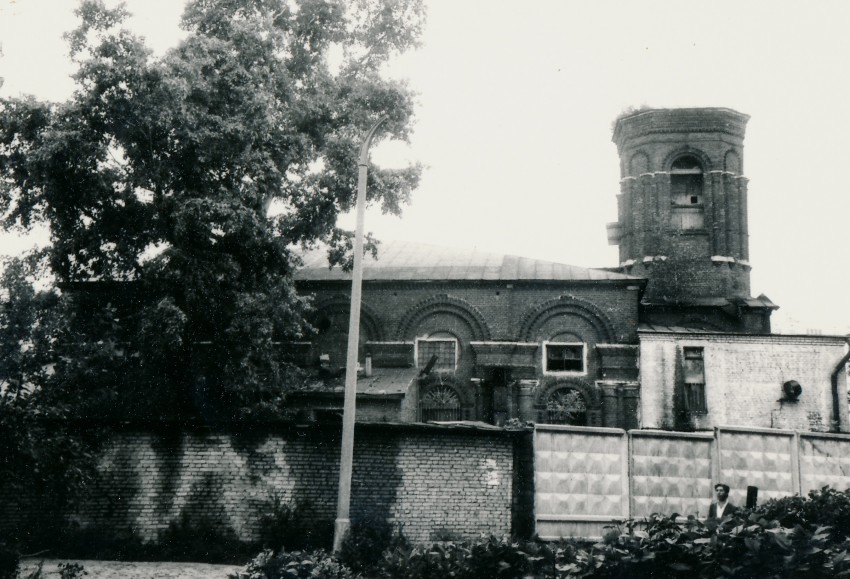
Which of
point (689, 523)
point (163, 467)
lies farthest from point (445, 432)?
point (689, 523)

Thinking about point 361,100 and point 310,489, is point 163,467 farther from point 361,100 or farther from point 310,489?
point 361,100

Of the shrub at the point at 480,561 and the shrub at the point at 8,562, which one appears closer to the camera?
the shrub at the point at 480,561

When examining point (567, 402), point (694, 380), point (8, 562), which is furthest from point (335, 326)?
point (8, 562)

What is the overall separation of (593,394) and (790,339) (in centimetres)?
634

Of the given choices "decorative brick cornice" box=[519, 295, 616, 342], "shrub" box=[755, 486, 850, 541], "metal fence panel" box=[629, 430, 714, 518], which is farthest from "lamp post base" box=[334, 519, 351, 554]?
"decorative brick cornice" box=[519, 295, 616, 342]

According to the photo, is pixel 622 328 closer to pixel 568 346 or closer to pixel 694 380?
pixel 568 346

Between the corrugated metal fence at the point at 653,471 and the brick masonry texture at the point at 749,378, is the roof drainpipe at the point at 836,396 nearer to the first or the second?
the brick masonry texture at the point at 749,378

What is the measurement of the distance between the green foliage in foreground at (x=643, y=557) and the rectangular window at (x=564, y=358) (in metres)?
17.0

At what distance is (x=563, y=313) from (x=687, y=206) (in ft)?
23.7

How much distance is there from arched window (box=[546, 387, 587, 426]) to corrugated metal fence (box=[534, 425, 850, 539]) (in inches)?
440

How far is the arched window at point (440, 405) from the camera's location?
24156 millimetres

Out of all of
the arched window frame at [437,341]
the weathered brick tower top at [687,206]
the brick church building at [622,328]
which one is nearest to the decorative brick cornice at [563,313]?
the brick church building at [622,328]

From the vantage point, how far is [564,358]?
2400cm

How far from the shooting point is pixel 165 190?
1627 centimetres
